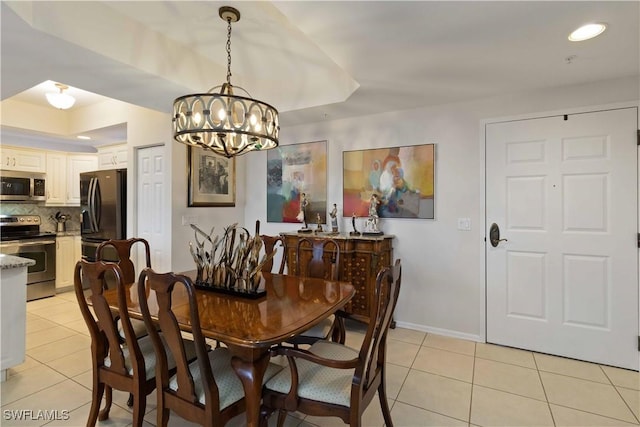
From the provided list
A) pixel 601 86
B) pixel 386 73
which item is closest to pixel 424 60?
pixel 386 73

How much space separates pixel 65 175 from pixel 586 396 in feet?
22.0

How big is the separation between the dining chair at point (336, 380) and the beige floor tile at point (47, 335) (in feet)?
9.31

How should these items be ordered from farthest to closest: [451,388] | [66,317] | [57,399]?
[66,317], [451,388], [57,399]

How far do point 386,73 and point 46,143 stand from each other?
17.4 ft

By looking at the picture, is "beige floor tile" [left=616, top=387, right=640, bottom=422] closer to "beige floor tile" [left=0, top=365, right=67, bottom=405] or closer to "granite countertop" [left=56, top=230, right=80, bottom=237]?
"beige floor tile" [left=0, top=365, right=67, bottom=405]

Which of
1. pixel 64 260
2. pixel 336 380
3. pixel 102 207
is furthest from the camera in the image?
pixel 64 260

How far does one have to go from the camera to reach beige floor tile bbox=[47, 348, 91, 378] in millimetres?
2541

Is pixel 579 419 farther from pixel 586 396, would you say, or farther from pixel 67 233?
pixel 67 233

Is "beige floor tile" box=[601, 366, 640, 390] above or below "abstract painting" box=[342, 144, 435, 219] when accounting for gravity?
below

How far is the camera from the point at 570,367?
2641 millimetres

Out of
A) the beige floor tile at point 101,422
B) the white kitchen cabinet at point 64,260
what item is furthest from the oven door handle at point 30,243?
the beige floor tile at point 101,422

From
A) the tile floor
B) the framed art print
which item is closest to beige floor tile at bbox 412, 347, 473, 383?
the tile floor

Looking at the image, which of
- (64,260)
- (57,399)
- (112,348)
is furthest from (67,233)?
(112,348)

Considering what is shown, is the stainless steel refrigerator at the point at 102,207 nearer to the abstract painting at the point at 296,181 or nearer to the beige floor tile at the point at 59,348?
the beige floor tile at the point at 59,348
